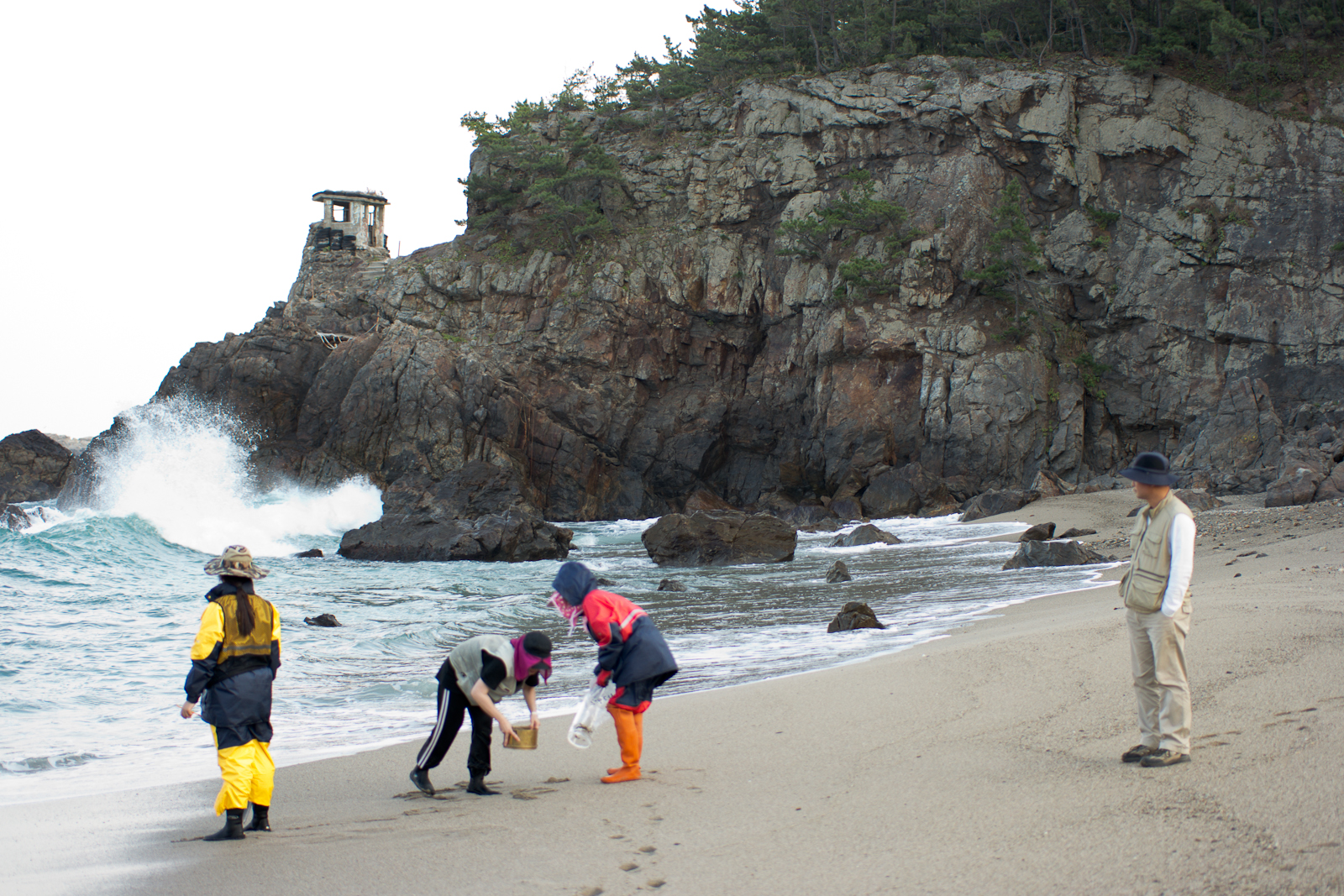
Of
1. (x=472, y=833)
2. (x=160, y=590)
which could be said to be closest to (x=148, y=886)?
(x=472, y=833)

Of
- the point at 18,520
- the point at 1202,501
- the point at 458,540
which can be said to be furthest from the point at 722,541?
the point at 18,520

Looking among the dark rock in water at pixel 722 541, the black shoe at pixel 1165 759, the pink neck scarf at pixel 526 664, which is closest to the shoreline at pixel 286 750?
the pink neck scarf at pixel 526 664

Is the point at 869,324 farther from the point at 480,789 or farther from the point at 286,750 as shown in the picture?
the point at 480,789

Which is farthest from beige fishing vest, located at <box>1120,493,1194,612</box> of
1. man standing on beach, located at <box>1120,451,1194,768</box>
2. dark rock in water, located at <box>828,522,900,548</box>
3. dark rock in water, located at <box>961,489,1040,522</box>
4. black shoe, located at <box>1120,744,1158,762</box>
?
dark rock in water, located at <box>961,489,1040,522</box>

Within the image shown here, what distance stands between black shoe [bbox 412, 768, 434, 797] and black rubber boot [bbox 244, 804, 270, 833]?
2.30ft

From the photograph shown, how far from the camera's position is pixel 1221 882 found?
8.78ft

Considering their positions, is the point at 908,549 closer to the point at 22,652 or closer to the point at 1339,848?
the point at 22,652

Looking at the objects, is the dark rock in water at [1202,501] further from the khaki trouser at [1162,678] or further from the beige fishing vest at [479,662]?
the beige fishing vest at [479,662]

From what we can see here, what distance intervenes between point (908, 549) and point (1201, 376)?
2353 cm

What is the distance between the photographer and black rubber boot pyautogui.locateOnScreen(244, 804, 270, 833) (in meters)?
4.26

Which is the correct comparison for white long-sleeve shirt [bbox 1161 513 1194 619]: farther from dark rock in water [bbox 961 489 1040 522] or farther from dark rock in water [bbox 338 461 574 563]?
dark rock in water [bbox 961 489 1040 522]

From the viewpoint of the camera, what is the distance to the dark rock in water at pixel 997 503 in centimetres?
2669

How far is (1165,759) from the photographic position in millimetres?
3842

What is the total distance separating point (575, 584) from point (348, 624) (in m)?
8.85
